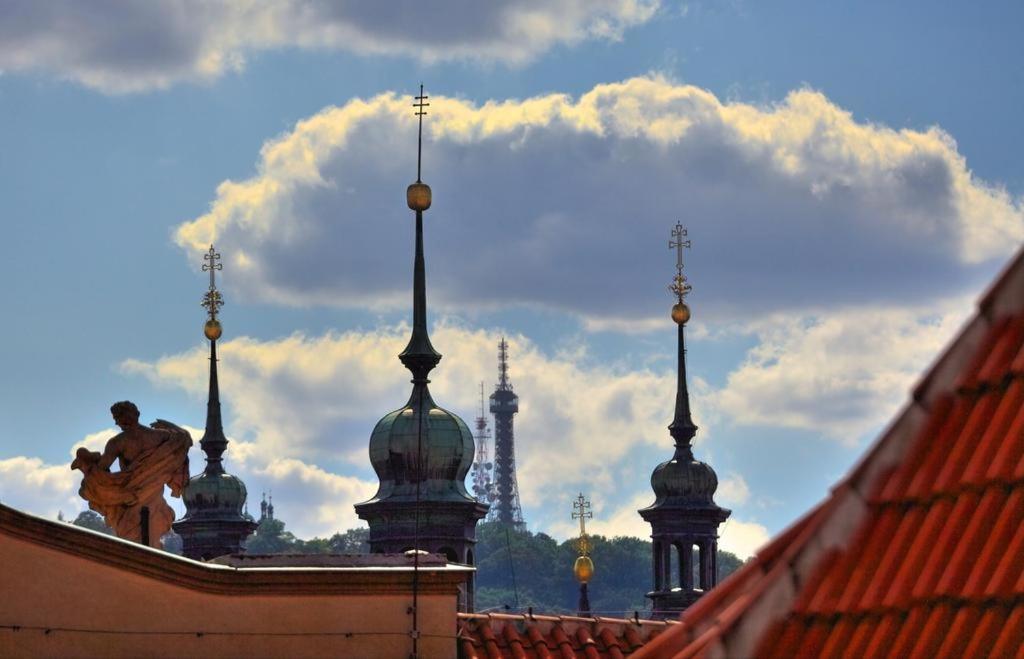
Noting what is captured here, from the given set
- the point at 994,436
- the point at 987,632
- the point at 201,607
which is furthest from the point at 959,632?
the point at 201,607

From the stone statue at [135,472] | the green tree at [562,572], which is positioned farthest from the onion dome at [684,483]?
the green tree at [562,572]

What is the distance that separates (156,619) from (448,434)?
39470mm

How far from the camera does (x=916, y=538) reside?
11.5 m

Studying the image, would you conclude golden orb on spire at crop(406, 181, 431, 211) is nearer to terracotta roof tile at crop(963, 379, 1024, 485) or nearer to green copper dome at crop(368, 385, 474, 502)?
green copper dome at crop(368, 385, 474, 502)

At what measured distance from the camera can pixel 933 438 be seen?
11828mm

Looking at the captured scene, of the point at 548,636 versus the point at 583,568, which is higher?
the point at 583,568

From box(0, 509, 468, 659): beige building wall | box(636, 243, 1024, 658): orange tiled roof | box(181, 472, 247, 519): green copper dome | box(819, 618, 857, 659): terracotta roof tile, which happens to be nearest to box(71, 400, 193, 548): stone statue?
box(0, 509, 468, 659): beige building wall

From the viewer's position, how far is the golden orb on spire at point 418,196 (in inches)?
3054

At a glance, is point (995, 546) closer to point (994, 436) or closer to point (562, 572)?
point (994, 436)

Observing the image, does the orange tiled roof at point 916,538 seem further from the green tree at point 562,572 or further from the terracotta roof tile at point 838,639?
the green tree at point 562,572

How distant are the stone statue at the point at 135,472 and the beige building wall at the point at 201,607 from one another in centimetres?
248

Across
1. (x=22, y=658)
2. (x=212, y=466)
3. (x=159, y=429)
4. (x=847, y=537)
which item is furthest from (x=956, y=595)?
(x=212, y=466)

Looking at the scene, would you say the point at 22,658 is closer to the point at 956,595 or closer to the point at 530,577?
the point at 956,595

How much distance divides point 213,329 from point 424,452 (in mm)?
20728
